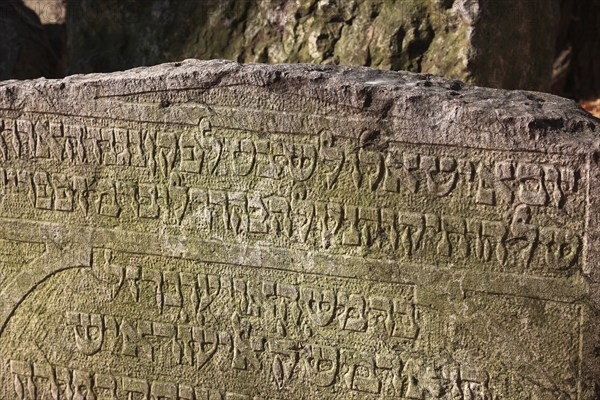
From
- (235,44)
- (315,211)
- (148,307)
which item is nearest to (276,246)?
(315,211)

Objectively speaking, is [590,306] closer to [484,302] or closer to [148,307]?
[484,302]

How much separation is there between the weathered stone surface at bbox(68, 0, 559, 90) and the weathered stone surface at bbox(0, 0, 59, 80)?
1.19ft

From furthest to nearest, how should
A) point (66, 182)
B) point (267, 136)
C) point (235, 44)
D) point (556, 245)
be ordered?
point (235, 44), point (66, 182), point (267, 136), point (556, 245)

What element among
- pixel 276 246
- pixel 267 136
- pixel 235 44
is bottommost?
pixel 276 246

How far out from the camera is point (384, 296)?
3.48 metres

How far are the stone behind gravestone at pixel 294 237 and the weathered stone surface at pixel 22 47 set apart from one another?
236 cm

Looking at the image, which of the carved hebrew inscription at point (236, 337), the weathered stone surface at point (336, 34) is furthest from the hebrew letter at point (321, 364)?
the weathered stone surface at point (336, 34)

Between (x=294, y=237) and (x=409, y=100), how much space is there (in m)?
0.56

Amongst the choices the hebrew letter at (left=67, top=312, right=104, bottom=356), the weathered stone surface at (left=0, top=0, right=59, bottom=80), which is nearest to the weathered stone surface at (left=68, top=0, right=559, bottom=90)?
the weathered stone surface at (left=0, top=0, right=59, bottom=80)

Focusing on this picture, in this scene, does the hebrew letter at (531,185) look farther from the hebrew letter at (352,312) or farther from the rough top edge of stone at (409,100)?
the hebrew letter at (352,312)

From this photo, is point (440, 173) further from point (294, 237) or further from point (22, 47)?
point (22, 47)

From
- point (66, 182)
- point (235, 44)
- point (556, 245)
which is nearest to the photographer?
point (556, 245)

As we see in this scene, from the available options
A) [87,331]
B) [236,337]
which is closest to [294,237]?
[236,337]

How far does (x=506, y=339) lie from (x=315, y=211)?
68 centimetres
